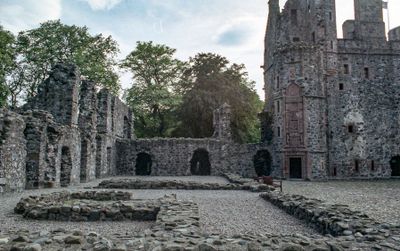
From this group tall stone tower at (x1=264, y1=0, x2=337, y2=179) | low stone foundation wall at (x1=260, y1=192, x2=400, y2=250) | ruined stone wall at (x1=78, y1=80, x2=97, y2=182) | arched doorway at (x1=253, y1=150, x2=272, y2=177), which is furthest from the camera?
arched doorway at (x1=253, y1=150, x2=272, y2=177)

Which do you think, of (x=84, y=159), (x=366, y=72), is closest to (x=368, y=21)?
(x=366, y=72)

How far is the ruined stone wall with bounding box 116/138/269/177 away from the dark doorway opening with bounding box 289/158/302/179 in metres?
3.32

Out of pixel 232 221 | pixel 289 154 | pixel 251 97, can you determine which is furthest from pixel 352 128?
pixel 232 221

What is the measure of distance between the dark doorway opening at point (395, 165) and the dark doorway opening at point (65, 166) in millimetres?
28602

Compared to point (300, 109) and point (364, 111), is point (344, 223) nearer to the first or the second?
point (300, 109)

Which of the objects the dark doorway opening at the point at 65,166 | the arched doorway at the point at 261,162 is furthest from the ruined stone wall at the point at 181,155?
the dark doorway opening at the point at 65,166

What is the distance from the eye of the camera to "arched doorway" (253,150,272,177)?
32747 millimetres

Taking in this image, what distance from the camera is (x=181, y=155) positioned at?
98.4ft

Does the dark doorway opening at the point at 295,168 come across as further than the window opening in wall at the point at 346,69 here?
No

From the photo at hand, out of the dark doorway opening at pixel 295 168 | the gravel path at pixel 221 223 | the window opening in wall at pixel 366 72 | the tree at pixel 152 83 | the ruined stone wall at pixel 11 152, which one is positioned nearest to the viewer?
the gravel path at pixel 221 223

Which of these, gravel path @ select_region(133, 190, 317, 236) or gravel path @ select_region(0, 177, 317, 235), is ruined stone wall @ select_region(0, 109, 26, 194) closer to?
gravel path @ select_region(0, 177, 317, 235)

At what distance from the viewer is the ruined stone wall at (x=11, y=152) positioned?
12.8 metres

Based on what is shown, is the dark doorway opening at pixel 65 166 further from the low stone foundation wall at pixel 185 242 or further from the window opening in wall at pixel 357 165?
the window opening in wall at pixel 357 165

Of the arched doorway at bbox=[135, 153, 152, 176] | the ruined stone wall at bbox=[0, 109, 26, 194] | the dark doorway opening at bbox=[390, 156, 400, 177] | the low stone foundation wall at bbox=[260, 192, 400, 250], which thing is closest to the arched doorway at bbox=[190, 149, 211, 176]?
the arched doorway at bbox=[135, 153, 152, 176]
